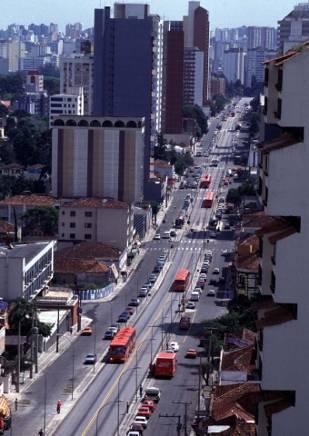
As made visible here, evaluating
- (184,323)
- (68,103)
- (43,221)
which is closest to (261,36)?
(68,103)

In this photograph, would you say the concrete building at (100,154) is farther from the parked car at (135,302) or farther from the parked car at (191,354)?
the parked car at (191,354)

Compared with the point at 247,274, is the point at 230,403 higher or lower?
higher

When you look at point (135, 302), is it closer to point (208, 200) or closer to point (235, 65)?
point (208, 200)

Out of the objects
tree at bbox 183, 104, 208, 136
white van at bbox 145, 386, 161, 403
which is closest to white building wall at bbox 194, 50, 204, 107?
tree at bbox 183, 104, 208, 136

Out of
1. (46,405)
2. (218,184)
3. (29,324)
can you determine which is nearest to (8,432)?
(46,405)

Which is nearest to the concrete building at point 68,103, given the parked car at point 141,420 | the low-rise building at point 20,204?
the low-rise building at point 20,204

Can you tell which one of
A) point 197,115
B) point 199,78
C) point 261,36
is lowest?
point 197,115
